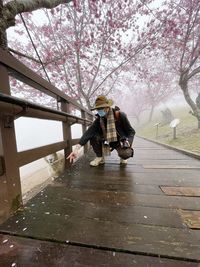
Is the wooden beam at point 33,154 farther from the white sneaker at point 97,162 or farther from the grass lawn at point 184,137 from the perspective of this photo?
the grass lawn at point 184,137

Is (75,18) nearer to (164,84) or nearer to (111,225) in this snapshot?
(111,225)

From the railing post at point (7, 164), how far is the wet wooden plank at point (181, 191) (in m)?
1.24

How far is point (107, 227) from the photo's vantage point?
98cm

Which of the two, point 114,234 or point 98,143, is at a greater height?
point 98,143

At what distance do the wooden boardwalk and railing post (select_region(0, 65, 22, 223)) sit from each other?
95mm

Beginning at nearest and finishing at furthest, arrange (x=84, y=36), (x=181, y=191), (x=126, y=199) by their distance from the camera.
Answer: (x=126, y=199) → (x=181, y=191) → (x=84, y=36)

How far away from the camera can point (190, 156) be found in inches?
124

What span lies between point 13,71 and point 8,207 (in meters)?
0.91

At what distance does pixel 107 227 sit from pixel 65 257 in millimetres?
298

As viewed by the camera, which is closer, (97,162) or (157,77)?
(97,162)

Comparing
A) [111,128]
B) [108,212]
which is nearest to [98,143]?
[111,128]

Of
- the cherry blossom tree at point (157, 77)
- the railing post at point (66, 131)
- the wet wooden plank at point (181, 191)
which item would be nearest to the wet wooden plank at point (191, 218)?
the wet wooden plank at point (181, 191)

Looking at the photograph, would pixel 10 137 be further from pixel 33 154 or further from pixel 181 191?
pixel 181 191

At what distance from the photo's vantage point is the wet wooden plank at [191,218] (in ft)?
3.21
